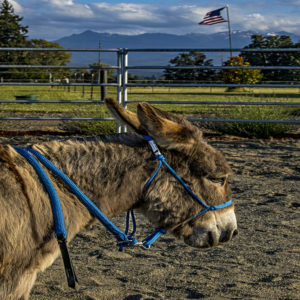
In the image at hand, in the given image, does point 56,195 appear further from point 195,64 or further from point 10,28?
point 10,28

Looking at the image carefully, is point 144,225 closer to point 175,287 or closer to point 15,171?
point 175,287

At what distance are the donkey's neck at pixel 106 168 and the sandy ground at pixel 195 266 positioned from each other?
1.18 m

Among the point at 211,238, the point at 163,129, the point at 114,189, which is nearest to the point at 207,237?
the point at 211,238

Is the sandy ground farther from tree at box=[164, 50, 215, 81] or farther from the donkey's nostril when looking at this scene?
tree at box=[164, 50, 215, 81]

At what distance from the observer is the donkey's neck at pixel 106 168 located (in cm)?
233

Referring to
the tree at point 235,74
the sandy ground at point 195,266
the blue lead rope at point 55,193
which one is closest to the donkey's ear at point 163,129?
the blue lead rope at point 55,193

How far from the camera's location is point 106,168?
2.35 metres

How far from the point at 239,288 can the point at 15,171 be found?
2.07 metres

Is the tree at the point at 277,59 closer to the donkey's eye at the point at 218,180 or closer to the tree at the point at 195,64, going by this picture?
the tree at the point at 195,64

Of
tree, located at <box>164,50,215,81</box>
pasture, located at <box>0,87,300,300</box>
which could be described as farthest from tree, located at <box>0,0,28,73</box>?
pasture, located at <box>0,87,300,300</box>

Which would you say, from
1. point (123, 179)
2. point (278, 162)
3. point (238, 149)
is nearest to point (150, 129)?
point (123, 179)

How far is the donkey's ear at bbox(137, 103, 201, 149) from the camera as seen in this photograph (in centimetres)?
216

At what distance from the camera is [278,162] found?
789 centimetres

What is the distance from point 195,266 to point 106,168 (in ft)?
6.07
